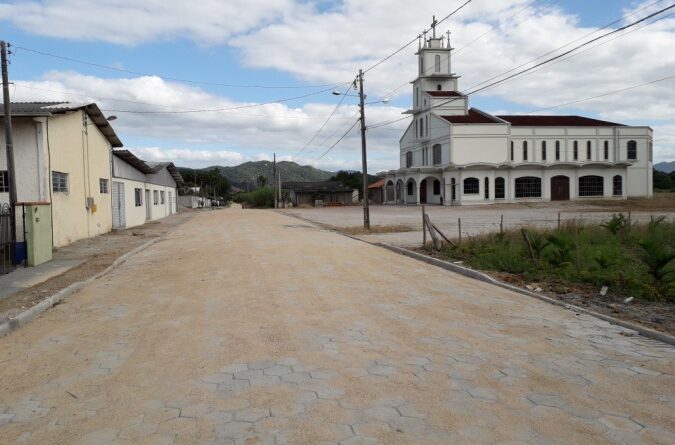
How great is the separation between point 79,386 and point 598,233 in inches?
565

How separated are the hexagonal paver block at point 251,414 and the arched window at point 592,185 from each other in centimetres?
6656

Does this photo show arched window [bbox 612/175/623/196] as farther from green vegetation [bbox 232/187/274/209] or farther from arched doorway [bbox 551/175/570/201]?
green vegetation [bbox 232/187/274/209]

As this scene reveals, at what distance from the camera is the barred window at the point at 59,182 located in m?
19.1

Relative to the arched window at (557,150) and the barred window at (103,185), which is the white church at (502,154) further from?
the barred window at (103,185)

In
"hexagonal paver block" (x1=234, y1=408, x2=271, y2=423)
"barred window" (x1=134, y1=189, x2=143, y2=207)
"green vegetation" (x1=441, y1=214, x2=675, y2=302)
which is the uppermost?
"barred window" (x1=134, y1=189, x2=143, y2=207)

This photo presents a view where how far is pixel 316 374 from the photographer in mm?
5262

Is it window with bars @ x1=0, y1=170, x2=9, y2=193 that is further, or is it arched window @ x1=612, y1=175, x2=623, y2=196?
arched window @ x1=612, y1=175, x2=623, y2=196

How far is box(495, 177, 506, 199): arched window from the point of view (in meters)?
61.6

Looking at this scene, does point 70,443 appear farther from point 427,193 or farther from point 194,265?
point 427,193

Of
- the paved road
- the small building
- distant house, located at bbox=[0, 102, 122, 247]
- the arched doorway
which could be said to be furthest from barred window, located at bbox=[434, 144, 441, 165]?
the paved road

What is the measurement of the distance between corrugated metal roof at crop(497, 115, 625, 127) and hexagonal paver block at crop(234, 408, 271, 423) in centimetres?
6748

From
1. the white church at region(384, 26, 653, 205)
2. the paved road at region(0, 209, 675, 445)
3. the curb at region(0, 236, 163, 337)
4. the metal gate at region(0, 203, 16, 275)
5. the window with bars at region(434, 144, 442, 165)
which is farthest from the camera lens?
the window with bars at region(434, 144, 442, 165)

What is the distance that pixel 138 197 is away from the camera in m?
35.9

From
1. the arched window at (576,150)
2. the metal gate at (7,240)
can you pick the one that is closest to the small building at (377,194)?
the arched window at (576,150)
